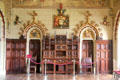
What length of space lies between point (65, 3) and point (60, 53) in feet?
11.8

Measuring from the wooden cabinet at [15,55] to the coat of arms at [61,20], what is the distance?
2653mm

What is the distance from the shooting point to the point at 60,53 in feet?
42.9

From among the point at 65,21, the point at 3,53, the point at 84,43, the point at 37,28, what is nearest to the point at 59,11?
the point at 65,21

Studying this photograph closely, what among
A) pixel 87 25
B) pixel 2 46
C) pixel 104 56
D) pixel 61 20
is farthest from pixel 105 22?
pixel 2 46

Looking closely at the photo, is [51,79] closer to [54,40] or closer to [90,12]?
[54,40]

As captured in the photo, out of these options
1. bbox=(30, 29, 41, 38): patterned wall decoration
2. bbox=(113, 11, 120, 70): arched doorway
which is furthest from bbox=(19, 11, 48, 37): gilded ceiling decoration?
bbox=(113, 11, 120, 70): arched doorway

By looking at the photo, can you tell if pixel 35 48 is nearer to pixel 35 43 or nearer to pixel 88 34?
pixel 35 43

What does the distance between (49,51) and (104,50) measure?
3858 mm

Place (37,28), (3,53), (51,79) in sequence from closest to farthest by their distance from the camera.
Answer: (51,79) → (3,53) → (37,28)

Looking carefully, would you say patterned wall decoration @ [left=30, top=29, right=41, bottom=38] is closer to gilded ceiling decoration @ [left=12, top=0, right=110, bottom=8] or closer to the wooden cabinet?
the wooden cabinet

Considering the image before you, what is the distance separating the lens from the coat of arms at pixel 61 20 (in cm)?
1316

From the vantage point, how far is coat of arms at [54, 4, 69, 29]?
43.2 ft

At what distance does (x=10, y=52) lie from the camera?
508 inches

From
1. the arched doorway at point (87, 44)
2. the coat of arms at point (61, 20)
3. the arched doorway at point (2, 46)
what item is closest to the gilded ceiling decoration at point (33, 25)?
the coat of arms at point (61, 20)
